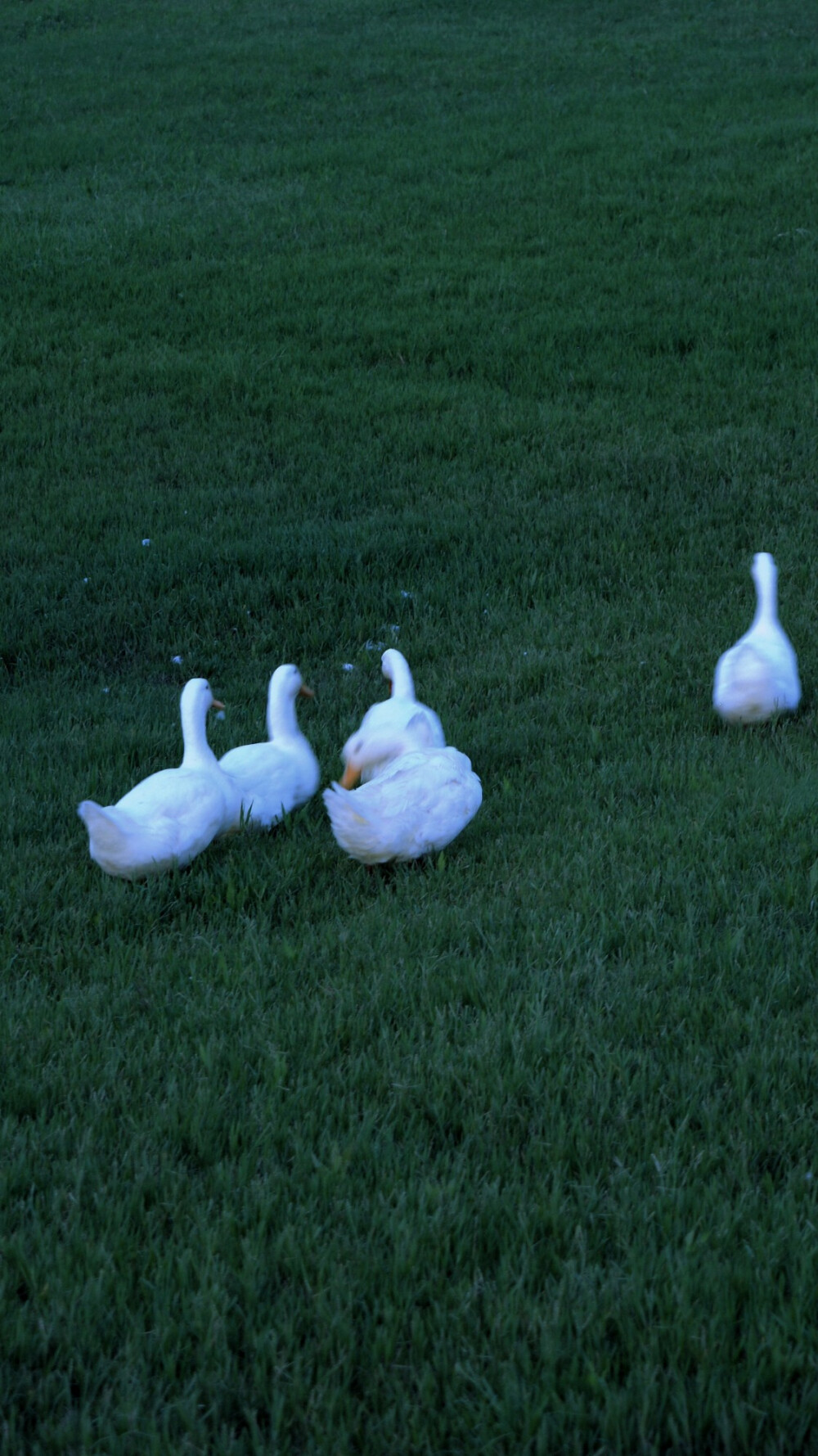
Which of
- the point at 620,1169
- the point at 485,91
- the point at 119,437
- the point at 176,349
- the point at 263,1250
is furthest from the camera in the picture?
the point at 485,91

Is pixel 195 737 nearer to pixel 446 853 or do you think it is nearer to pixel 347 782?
pixel 347 782

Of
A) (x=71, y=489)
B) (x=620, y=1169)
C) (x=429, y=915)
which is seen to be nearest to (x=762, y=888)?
(x=429, y=915)

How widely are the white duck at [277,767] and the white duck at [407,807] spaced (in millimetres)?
533

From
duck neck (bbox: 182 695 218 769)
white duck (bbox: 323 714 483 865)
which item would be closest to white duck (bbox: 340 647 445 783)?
white duck (bbox: 323 714 483 865)

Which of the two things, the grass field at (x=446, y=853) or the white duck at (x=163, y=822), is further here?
the white duck at (x=163, y=822)

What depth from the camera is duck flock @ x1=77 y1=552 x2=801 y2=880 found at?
14.0 ft

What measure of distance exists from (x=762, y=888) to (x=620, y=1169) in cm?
152

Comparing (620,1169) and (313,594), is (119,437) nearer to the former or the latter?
(313,594)

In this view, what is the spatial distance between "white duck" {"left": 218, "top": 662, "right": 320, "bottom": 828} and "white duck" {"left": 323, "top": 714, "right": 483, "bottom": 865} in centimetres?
53

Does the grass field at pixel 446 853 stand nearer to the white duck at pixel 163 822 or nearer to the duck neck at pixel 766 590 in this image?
the white duck at pixel 163 822

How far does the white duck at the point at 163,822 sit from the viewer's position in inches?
165

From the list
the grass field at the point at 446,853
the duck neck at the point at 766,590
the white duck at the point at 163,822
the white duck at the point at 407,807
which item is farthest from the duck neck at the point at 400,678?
the duck neck at the point at 766,590

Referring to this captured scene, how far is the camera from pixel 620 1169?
2.73 metres

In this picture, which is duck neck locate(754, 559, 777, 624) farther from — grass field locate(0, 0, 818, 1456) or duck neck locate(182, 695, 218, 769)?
duck neck locate(182, 695, 218, 769)
